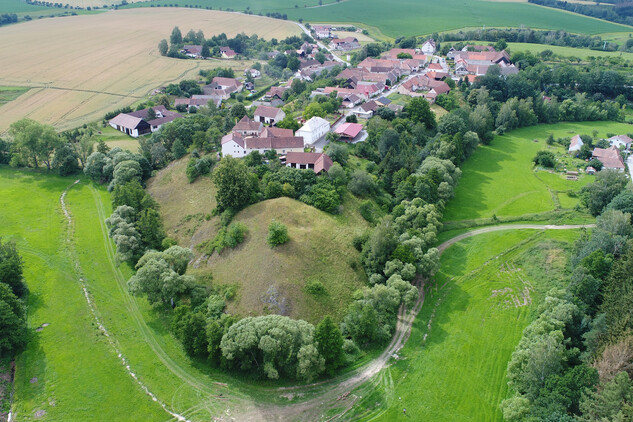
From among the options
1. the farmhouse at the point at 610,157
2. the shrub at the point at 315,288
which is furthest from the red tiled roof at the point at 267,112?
the farmhouse at the point at 610,157

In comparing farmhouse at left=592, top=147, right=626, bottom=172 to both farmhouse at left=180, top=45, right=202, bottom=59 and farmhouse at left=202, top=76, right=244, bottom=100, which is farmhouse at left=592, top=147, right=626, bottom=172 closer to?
farmhouse at left=202, top=76, right=244, bottom=100

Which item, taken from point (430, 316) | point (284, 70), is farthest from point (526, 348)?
point (284, 70)

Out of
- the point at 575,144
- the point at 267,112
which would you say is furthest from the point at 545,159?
the point at 267,112

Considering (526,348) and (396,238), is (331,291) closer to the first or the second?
(396,238)

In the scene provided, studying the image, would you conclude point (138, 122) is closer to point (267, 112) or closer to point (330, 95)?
point (267, 112)

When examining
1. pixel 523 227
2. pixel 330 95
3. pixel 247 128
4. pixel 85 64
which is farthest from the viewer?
pixel 85 64

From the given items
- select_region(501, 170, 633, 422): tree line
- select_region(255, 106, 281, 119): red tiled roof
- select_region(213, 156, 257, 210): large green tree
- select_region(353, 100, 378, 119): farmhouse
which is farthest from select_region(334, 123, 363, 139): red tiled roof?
select_region(501, 170, 633, 422): tree line
